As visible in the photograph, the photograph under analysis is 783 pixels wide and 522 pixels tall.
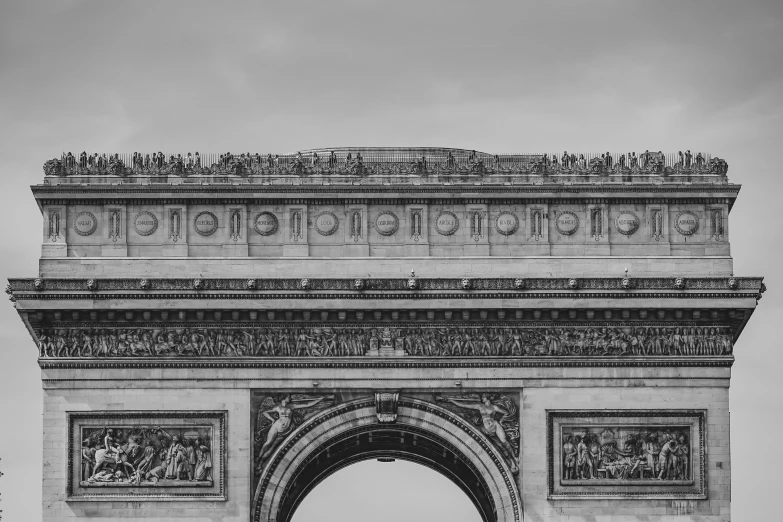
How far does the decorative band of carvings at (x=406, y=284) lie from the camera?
2783 inches

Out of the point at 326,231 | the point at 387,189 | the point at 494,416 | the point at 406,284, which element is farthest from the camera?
the point at 326,231

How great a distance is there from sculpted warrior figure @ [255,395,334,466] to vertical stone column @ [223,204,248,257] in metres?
4.22

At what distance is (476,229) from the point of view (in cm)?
7206

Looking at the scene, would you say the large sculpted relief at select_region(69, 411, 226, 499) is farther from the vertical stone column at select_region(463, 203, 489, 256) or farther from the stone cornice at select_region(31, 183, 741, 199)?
the vertical stone column at select_region(463, 203, 489, 256)

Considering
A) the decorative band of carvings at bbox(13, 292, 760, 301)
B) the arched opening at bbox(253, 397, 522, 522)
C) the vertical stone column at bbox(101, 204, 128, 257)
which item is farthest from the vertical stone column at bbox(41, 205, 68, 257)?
the arched opening at bbox(253, 397, 522, 522)

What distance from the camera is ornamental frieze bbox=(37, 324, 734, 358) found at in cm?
7100

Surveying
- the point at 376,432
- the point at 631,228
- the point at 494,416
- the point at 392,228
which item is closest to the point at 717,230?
the point at 631,228

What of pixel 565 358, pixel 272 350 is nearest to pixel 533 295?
pixel 565 358

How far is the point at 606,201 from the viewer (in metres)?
72.2

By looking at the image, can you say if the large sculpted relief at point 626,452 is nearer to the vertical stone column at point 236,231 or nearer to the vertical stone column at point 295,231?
the vertical stone column at point 295,231

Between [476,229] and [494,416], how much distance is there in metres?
5.22

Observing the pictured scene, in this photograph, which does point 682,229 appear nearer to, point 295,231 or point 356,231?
point 356,231

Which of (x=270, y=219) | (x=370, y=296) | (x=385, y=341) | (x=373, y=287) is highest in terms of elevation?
(x=270, y=219)

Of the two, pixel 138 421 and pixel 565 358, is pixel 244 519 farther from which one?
pixel 565 358
